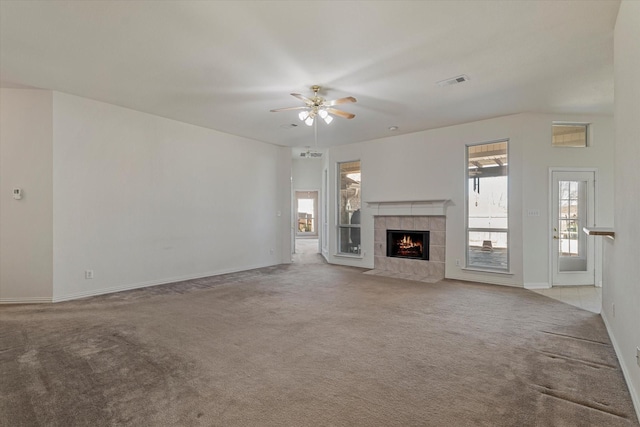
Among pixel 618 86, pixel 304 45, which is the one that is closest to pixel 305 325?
pixel 304 45

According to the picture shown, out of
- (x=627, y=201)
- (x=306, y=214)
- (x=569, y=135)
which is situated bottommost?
(x=306, y=214)

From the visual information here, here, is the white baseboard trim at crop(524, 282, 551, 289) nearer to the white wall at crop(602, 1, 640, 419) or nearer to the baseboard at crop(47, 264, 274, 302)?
the white wall at crop(602, 1, 640, 419)

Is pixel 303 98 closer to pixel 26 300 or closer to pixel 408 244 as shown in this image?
pixel 408 244

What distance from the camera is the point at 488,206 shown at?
5992 mm

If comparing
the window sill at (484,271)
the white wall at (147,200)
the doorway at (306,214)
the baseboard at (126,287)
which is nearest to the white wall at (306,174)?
the doorway at (306,214)

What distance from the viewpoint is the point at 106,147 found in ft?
16.6

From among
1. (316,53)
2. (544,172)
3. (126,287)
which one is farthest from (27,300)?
(544,172)

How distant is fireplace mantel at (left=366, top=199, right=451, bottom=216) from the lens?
20.9 ft

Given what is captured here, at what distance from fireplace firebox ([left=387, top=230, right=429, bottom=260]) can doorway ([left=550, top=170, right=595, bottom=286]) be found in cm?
216

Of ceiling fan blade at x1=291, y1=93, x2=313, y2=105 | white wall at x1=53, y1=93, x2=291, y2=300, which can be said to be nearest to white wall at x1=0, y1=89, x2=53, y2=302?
white wall at x1=53, y1=93, x2=291, y2=300

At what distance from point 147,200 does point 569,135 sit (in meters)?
7.57

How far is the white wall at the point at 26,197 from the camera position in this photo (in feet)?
14.6

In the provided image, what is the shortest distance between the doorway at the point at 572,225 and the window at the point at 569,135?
569 mm

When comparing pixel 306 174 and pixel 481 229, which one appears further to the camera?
pixel 306 174
